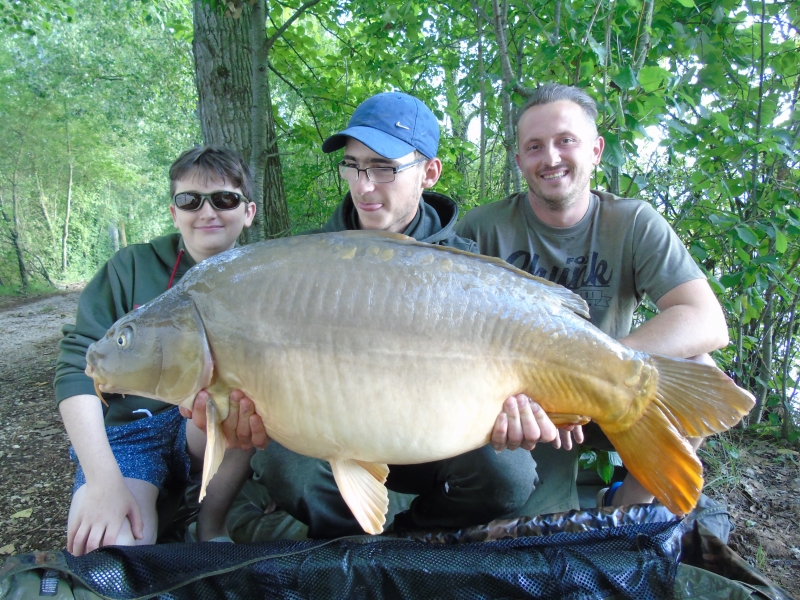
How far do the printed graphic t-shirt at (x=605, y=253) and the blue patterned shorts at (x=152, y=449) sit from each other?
3.91 ft

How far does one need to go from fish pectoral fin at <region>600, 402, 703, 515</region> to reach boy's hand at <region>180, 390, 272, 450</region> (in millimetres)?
804

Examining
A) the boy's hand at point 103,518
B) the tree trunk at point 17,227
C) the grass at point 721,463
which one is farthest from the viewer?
the tree trunk at point 17,227

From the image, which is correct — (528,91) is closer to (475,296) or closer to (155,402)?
(475,296)

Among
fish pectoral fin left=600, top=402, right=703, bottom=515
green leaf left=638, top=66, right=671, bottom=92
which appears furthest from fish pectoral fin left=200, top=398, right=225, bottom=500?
green leaf left=638, top=66, right=671, bottom=92

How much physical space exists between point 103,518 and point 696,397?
1.40 m

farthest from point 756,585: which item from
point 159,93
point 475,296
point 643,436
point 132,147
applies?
point 132,147

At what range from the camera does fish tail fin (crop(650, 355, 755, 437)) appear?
3.57 feet

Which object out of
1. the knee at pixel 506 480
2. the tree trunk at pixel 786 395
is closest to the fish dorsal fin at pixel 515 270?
the knee at pixel 506 480

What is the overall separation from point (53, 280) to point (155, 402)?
46.7ft

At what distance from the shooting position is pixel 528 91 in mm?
2145

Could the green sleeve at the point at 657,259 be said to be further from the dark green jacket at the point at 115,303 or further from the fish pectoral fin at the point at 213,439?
the dark green jacket at the point at 115,303

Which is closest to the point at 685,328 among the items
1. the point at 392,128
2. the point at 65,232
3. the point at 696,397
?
the point at 696,397

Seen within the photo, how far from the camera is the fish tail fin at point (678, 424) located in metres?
1.09

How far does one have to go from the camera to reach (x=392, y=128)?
153 centimetres
